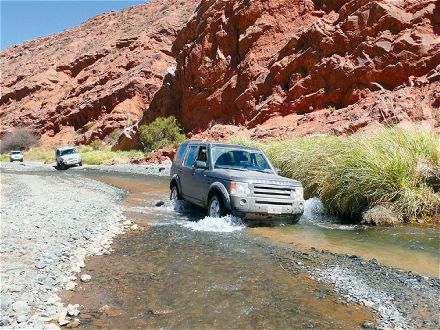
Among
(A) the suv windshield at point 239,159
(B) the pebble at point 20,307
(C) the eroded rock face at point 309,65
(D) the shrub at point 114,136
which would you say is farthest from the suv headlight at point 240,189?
(D) the shrub at point 114,136

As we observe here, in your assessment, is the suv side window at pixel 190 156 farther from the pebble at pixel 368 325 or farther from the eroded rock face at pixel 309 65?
the eroded rock face at pixel 309 65

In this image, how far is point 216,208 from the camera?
8.93m

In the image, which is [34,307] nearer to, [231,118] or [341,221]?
[341,221]

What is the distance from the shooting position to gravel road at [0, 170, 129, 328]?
13.7 feet

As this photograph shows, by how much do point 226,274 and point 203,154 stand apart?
4.76 metres

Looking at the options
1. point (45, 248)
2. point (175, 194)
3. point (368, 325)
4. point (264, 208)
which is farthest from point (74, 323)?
point (175, 194)

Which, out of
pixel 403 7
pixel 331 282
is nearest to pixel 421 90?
pixel 403 7

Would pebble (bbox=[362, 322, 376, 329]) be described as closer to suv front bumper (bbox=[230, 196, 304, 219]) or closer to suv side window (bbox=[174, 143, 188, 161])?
suv front bumper (bbox=[230, 196, 304, 219])

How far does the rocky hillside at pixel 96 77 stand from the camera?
167ft

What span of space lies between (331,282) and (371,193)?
4.50 metres

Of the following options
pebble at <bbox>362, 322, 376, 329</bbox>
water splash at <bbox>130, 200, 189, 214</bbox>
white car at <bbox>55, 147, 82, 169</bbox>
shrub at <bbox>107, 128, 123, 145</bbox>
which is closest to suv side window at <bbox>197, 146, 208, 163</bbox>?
water splash at <bbox>130, 200, 189, 214</bbox>

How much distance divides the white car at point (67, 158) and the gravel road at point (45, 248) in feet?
69.7

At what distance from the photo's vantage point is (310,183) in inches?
435

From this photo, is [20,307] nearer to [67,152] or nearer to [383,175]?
[383,175]
